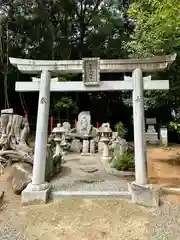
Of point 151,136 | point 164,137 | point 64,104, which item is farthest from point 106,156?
point 151,136

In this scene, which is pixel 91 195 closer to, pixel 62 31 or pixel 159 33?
pixel 159 33

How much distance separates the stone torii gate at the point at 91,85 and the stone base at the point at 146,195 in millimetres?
121

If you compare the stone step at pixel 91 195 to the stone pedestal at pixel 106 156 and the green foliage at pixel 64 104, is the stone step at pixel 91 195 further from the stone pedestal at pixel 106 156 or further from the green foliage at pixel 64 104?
the green foliage at pixel 64 104

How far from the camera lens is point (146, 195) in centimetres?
365

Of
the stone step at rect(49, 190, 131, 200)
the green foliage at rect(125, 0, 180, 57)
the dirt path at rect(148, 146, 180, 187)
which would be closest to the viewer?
the stone step at rect(49, 190, 131, 200)

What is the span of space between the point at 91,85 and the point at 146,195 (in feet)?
7.03

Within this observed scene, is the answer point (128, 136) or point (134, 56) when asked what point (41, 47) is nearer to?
point (128, 136)

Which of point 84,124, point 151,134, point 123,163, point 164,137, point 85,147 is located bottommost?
point 123,163

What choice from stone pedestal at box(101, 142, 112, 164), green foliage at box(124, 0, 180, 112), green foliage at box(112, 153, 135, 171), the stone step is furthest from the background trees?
the stone step

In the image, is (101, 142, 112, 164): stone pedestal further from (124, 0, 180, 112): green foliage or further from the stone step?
the stone step

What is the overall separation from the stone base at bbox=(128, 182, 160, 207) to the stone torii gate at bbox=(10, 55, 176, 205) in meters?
0.12

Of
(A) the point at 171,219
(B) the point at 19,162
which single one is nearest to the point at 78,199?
(A) the point at 171,219

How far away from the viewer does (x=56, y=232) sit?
298 centimetres

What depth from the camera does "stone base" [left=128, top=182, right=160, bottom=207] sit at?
3.63 meters
